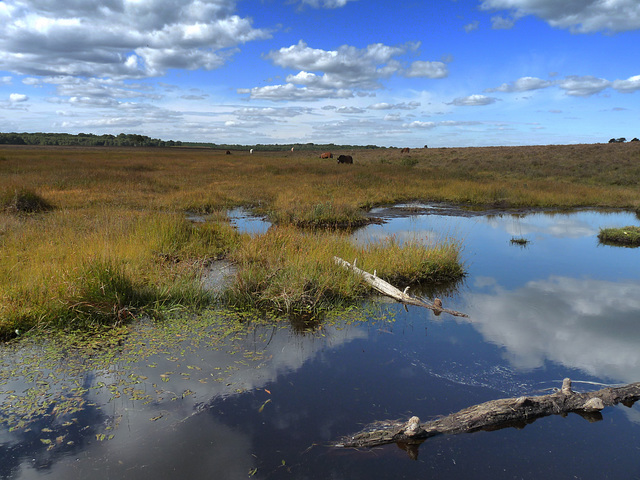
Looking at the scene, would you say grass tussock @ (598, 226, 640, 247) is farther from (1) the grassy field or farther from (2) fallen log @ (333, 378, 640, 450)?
(2) fallen log @ (333, 378, 640, 450)

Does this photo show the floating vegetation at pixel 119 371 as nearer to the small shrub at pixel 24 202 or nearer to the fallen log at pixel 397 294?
the fallen log at pixel 397 294

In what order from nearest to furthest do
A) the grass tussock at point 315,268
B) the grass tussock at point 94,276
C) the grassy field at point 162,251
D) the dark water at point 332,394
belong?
the dark water at point 332,394
the grass tussock at point 94,276
the grassy field at point 162,251
the grass tussock at point 315,268

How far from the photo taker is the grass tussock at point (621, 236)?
13.1m

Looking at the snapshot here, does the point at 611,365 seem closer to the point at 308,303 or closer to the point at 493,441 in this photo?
the point at 493,441

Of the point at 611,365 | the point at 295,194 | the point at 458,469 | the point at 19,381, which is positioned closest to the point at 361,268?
the point at 611,365

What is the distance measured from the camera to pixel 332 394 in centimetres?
473

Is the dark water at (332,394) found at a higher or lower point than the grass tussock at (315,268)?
lower

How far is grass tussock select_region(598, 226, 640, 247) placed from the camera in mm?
13109

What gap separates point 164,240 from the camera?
9523 millimetres

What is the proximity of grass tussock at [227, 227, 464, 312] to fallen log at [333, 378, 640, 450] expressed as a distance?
125 inches

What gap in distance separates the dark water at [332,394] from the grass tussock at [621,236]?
20.7 ft

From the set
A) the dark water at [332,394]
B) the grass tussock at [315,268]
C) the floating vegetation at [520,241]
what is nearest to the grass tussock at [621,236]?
the floating vegetation at [520,241]

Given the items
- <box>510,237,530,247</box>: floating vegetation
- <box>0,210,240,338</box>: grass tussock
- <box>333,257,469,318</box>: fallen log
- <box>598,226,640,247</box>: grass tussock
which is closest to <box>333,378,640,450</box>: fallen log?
<box>333,257,469,318</box>: fallen log

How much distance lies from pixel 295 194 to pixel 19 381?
1481 centimetres
